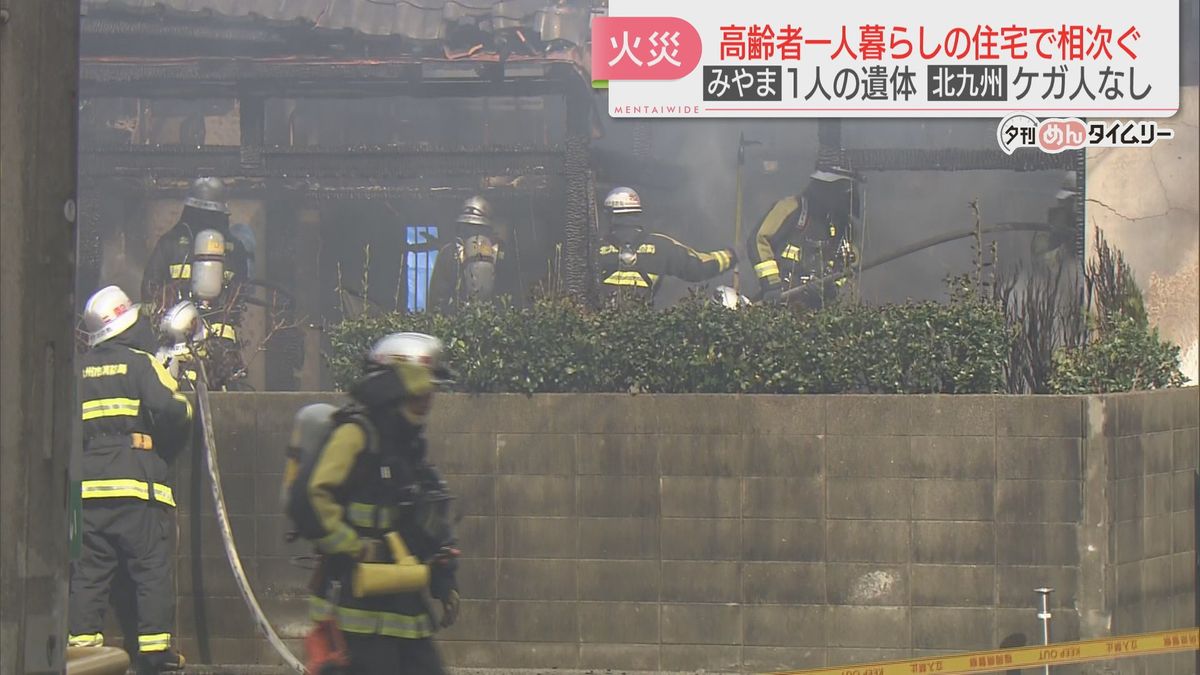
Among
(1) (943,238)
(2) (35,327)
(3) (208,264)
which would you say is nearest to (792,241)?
(1) (943,238)

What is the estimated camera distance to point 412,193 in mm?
12609

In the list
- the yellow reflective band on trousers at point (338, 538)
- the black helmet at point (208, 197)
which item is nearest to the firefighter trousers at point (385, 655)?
the yellow reflective band on trousers at point (338, 538)

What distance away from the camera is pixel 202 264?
11.9m

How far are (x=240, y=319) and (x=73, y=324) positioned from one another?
7370mm

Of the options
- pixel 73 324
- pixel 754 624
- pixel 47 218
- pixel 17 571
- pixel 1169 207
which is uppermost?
pixel 1169 207

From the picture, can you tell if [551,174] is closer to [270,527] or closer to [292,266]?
[292,266]

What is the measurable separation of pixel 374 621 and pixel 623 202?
630 centimetres

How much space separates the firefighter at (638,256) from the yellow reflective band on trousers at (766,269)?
11.6 inches

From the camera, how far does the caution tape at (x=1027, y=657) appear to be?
306 inches

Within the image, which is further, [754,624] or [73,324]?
[754,624]

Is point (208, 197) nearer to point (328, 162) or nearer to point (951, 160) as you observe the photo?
point (328, 162)

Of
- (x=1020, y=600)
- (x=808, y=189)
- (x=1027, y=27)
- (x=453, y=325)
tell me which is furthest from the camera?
(x=808, y=189)

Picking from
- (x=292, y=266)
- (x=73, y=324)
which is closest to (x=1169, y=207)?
(x=292, y=266)
